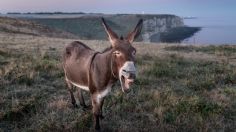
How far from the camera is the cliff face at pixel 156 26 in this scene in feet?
357

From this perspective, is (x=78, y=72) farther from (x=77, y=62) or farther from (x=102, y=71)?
(x=102, y=71)

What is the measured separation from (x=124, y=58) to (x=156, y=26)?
123 metres

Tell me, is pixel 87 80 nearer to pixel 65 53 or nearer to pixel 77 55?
pixel 77 55

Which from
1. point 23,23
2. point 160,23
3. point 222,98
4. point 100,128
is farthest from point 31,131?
point 160,23

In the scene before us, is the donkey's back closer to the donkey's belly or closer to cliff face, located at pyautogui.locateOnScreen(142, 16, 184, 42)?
the donkey's belly

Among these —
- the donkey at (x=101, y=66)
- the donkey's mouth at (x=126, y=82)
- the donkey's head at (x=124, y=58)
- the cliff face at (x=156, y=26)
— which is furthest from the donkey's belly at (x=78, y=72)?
the cliff face at (x=156, y=26)

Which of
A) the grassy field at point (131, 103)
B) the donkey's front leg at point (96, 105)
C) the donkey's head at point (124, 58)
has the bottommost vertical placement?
the grassy field at point (131, 103)

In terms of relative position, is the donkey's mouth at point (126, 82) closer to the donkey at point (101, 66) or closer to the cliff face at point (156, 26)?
the donkey at point (101, 66)

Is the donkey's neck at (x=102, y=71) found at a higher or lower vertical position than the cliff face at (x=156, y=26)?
higher

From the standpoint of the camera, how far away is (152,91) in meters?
11.6

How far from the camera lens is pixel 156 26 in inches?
5089

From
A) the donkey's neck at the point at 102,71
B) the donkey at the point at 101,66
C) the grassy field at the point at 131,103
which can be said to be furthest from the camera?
the grassy field at the point at 131,103

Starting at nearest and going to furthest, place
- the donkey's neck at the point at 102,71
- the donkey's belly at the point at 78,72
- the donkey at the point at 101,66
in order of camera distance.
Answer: the donkey at the point at 101,66
the donkey's neck at the point at 102,71
the donkey's belly at the point at 78,72

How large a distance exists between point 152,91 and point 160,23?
5065 inches
